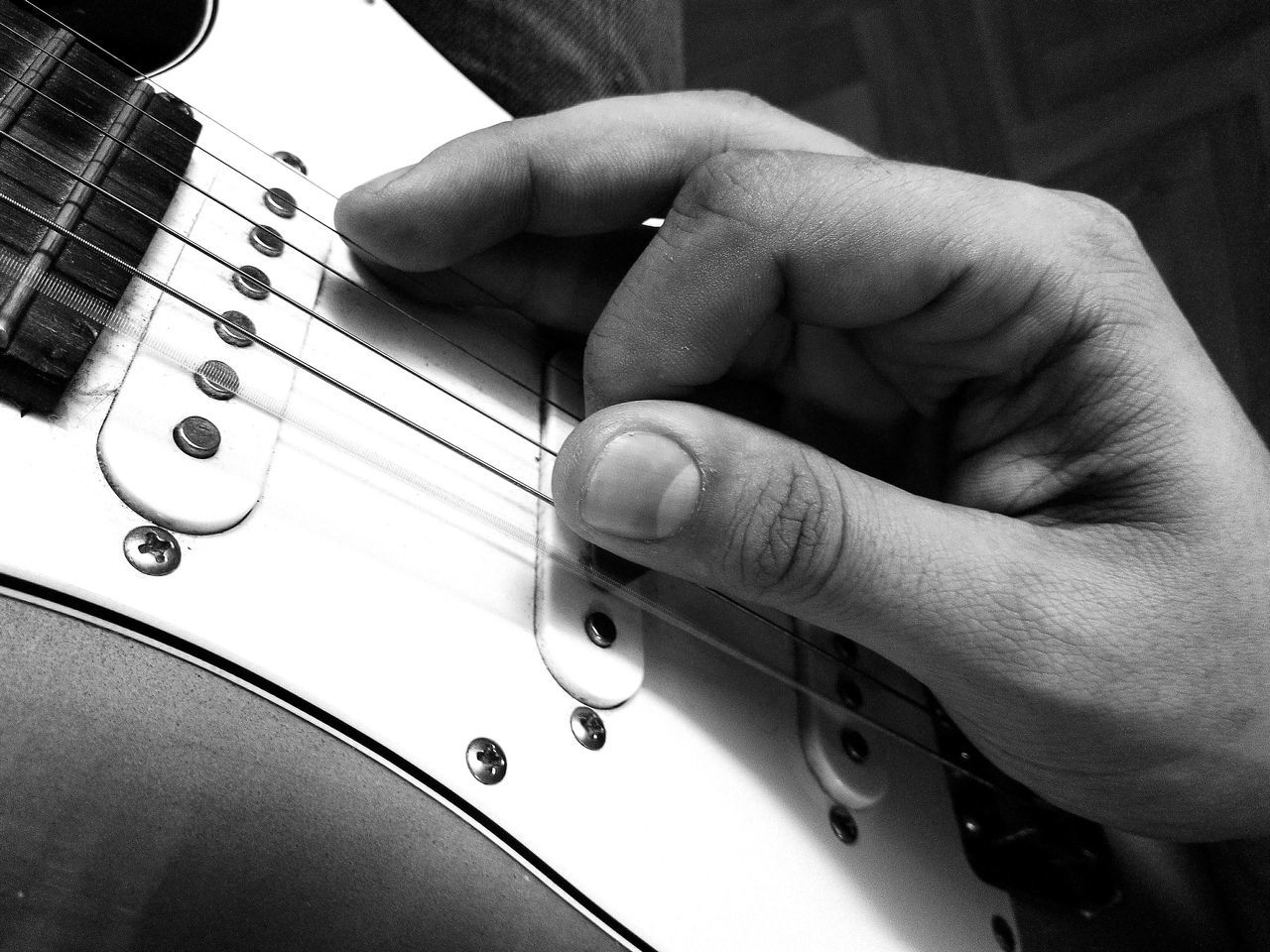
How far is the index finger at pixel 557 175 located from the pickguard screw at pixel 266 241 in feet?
0.13

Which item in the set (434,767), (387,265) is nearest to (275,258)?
(387,265)

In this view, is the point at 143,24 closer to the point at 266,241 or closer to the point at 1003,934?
the point at 266,241

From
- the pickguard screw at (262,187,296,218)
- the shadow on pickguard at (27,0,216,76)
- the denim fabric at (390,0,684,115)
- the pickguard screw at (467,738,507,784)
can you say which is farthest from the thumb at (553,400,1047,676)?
the denim fabric at (390,0,684,115)

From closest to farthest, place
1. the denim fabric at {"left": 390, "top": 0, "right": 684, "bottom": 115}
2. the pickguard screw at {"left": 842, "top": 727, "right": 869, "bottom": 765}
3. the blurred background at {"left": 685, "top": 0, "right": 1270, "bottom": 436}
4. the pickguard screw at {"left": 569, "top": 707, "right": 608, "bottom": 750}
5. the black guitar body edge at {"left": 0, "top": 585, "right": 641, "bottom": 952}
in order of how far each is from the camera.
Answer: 1. the black guitar body edge at {"left": 0, "top": 585, "right": 641, "bottom": 952}
2. the pickguard screw at {"left": 569, "top": 707, "right": 608, "bottom": 750}
3. the pickguard screw at {"left": 842, "top": 727, "right": 869, "bottom": 765}
4. the denim fabric at {"left": 390, "top": 0, "right": 684, "bottom": 115}
5. the blurred background at {"left": 685, "top": 0, "right": 1270, "bottom": 436}

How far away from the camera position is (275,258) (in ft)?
1.55

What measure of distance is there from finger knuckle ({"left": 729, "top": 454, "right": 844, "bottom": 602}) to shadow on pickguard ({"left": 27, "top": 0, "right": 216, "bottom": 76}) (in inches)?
16.6

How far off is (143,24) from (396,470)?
0.35 meters

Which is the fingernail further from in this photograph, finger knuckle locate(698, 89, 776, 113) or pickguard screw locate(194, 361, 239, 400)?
finger knuckle locate(698, 89, 776, 113)

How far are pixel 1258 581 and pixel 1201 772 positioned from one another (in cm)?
10

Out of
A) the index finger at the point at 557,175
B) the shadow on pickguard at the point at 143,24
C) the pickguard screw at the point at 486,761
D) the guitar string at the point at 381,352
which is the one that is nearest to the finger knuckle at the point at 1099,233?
the index finger at the point at 557,175

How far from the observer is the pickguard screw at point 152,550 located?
347 millimetres

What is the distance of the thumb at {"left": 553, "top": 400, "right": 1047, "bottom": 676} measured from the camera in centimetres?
41

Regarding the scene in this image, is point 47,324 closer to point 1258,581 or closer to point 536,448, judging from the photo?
point 536,448

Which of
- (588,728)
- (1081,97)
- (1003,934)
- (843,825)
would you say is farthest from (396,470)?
(1081,97)
